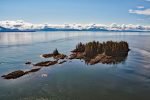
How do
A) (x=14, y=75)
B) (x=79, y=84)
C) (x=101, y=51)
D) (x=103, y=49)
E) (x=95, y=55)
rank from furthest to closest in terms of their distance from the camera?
1. (x=103, y=49)
2. (x=101, y=51)
3. (x=95, y=55)
4. (x=14, y=75)
5. (x=79, y=84)

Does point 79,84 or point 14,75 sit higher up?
point 14,75

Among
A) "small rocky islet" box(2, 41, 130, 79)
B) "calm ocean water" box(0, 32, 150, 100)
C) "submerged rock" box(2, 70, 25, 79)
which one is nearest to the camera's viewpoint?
"calm ocean water" box(0, 32, 150, 100)

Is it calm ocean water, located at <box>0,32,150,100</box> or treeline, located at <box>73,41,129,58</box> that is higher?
treeline, located at <box>73,41,129,58</box>

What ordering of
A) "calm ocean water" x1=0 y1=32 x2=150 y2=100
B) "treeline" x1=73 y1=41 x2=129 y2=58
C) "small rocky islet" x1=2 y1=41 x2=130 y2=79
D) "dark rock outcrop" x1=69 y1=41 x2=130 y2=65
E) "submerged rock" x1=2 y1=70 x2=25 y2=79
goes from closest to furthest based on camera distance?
"calm ocean water" x1=0 y1=32 x2=150 y2=100, "submerged rock" x1=2 y1=70 x2=25 y2=79, "small rocky islet" x1=2 y1=41 x2=130 y2=79, "dark rock outcrop" x1=69 y1=41 x2=130 y2=65, "treeline" x1=73 y1=41 x2=129 y2=58

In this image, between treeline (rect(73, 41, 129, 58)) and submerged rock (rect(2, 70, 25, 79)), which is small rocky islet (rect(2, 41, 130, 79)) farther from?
submerged rock (rect(2, 70, 25, 79))

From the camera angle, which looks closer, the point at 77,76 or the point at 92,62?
the point at 77,76

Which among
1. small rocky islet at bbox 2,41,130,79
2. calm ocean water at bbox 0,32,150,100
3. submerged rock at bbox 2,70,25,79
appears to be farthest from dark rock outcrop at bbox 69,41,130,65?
submerged rock at bbox 2,70,25,79

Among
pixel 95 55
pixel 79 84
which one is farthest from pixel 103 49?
pixel 79 84

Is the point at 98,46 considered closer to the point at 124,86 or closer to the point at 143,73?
the point at 143,73

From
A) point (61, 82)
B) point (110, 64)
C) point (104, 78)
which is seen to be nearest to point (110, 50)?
point (110, 64)

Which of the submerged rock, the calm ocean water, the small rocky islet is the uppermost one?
the small rocky islet

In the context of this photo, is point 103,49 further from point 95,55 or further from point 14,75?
point 14,75
